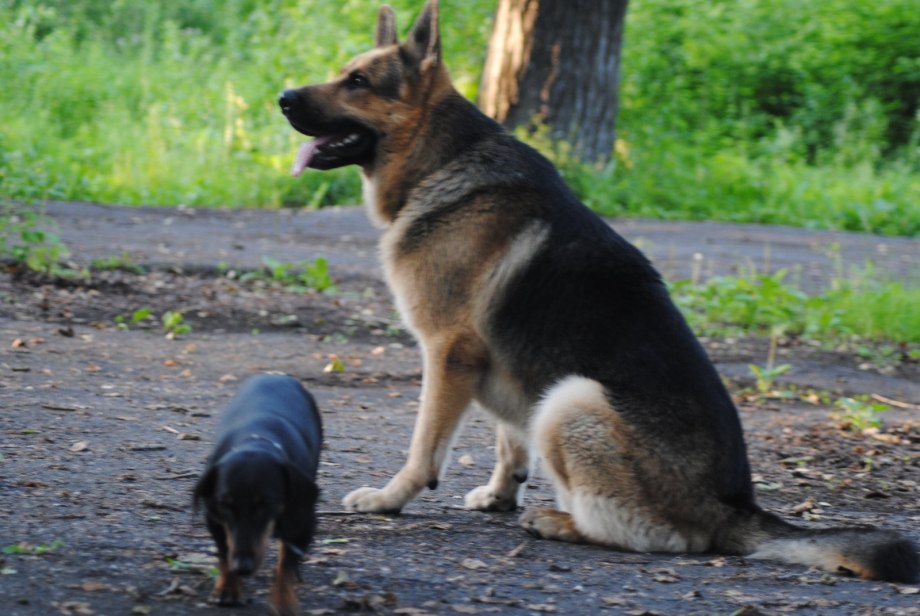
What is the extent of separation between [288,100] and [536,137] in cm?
912

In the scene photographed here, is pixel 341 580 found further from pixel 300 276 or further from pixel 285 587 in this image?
pixel 300 276

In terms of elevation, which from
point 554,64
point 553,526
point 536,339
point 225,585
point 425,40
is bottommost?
point 553,526

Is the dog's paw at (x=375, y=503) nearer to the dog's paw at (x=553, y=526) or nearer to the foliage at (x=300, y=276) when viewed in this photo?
the dog's paw at (x=553, y=526)

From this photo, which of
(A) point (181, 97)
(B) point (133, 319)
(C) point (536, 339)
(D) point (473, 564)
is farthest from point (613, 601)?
(A) point (181, 97)

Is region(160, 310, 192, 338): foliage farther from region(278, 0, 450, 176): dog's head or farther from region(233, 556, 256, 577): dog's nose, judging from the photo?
region(233, 556, 256, 577): dog's nose

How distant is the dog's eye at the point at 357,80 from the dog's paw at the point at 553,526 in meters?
1.91

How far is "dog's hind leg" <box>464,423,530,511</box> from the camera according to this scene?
16.1 ft

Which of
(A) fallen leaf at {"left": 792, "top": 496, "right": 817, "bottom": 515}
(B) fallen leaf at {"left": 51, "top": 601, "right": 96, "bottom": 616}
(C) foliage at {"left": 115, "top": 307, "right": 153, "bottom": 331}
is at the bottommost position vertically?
(C) foliage at {"left": 115, "top": 307, "right": 153, "bottom": 331}

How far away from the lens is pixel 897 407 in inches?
295

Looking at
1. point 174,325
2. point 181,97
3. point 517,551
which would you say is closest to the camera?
point 517,551

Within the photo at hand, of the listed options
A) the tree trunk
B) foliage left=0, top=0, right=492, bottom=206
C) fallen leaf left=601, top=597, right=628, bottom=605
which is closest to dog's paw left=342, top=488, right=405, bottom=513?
fallen leaf left=601, top=597, right=628, bottom=605

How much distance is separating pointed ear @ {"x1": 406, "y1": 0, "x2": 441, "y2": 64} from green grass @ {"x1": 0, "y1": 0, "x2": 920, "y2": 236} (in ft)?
16.0

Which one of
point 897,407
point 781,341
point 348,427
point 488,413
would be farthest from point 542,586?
point 781,341

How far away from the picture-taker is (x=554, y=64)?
13.6 metres
